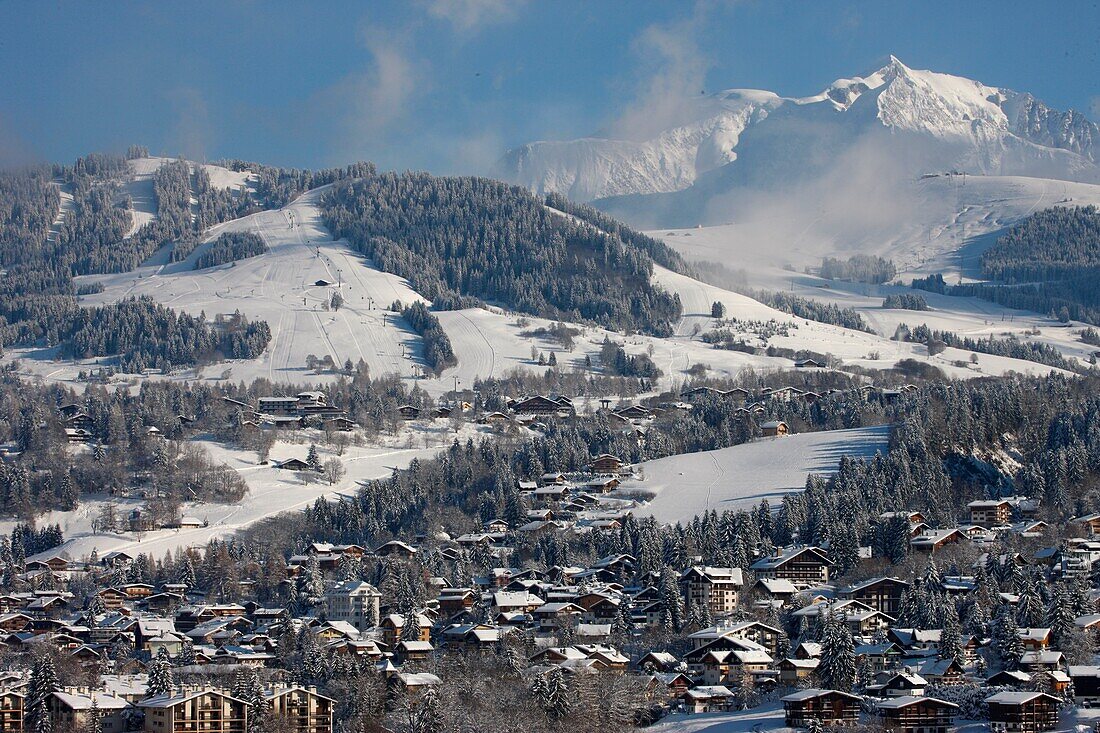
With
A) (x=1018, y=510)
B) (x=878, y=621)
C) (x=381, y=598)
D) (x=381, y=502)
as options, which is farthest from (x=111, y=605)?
(x=1018, y=510)

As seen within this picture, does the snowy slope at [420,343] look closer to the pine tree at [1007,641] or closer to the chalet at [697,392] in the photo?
the chalet at [697,392]

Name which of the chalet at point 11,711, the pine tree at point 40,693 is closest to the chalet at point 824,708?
the pine tree at point 40,693

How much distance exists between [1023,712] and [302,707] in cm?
2519

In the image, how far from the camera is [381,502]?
110 meters

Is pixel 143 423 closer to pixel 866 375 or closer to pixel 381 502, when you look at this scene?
pixel 381 502

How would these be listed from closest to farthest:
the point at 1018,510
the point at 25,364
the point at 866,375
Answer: the point at 1018,510 → the point at 866,375 → the point at 25,364

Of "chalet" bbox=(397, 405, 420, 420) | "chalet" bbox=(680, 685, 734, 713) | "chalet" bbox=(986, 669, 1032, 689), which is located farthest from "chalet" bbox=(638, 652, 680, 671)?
"chalet" bbox=(397, 405, 420, 420)

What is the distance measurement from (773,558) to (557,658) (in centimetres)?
1978

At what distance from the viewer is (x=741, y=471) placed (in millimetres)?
113000

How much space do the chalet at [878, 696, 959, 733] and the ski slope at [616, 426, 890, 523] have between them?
133 ft

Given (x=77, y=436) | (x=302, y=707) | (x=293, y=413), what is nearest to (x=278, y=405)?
(x=293, y=413)

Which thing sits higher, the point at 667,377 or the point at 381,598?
the point at 667,377

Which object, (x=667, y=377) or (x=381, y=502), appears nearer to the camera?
(x=381, y=502)

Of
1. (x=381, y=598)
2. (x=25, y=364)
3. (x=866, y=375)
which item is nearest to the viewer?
(x=381, y=598)
